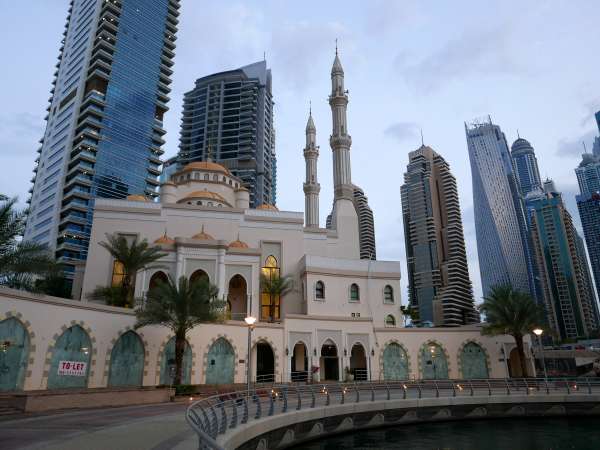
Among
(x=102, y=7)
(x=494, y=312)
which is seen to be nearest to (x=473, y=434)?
(x=494, y=312)

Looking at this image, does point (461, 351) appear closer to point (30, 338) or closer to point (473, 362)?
point (473, 362)

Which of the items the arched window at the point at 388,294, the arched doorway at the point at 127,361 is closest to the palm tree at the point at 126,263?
the arched doorway at the point at 127,361

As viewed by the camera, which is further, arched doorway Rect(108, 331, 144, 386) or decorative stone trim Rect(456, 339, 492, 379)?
decorative stone trim Rect(456, 339, 492, 379)

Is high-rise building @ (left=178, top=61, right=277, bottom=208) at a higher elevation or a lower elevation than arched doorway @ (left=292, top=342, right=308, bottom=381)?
higher

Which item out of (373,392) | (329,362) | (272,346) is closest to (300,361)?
(329,362)

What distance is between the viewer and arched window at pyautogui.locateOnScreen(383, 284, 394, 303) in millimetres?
42656

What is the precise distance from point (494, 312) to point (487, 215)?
151872mm

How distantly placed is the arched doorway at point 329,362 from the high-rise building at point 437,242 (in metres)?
109

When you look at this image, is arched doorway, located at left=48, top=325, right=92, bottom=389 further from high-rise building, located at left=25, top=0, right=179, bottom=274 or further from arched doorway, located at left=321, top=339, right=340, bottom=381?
high-rise building, located at left=25, top=0, right=179, bottom=274

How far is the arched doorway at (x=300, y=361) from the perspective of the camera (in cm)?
3500

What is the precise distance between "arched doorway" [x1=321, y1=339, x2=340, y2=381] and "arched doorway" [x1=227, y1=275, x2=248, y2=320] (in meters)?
7.72

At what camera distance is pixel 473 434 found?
20750 millimetres

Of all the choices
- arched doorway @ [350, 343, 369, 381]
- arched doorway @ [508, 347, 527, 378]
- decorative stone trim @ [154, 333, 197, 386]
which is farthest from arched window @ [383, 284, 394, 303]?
decorative stone trim @ [154, 333, 197, 386]

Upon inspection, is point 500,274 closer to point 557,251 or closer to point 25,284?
point 557,251
